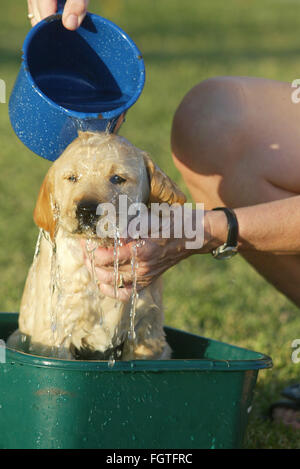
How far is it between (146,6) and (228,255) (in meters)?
16.1

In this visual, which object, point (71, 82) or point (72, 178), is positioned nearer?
point (72, 178)

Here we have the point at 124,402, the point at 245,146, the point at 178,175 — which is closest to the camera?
the point at 124,402

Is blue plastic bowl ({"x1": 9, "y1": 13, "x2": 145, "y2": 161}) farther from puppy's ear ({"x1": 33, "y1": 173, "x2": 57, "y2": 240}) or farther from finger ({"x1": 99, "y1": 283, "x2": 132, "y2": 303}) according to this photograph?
finger ({"x1": 99, "y1": 283, "x2": 132, "y2": 303})

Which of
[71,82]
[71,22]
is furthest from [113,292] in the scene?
[71,22]

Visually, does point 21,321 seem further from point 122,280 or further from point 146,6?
point 146,6

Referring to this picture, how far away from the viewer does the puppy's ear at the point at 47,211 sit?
209 cm

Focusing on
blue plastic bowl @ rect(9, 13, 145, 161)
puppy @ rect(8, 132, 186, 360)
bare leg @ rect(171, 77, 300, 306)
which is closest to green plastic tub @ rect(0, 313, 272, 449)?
puppy @ rect(8, 132, 186, 360)

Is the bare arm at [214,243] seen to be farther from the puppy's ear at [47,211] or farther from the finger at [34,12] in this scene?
the finger at [34,12]

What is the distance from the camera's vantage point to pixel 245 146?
2.71 meters

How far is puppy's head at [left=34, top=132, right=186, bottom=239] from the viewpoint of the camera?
6.55 feet

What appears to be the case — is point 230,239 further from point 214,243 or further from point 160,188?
point 160,188

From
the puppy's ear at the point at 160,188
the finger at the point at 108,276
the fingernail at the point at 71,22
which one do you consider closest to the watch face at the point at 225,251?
the puppy's ear at the point at 160,188

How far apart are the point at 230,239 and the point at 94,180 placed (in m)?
0.47

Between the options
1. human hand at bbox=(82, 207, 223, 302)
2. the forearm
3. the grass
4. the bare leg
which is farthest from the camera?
the grass
